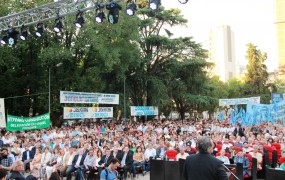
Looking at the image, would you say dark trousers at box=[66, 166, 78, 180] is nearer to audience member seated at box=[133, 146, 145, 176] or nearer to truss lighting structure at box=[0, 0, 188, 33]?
audience member seated at box=[133, 146, 145, 176]

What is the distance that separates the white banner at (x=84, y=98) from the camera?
23.7 metres

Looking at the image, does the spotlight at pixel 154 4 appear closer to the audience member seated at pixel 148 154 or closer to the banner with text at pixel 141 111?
the audience member seated at pixel 148 154

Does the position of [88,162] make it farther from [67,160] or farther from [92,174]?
[67,160]

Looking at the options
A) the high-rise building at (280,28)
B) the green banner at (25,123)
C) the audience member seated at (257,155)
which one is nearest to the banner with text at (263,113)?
the audience member seated at (257,155)

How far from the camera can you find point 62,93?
A: 77.0ft

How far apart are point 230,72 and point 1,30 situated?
167 metres

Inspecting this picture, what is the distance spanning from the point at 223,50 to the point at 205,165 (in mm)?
176263

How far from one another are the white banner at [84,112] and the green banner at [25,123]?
3.47 metres

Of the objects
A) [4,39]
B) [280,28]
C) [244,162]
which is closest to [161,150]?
[244,162]

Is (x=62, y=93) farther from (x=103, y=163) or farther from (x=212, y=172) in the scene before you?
(x=212, y=172)

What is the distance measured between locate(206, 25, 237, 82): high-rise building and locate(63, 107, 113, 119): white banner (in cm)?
14935

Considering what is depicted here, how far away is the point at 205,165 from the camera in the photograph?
4.53 m

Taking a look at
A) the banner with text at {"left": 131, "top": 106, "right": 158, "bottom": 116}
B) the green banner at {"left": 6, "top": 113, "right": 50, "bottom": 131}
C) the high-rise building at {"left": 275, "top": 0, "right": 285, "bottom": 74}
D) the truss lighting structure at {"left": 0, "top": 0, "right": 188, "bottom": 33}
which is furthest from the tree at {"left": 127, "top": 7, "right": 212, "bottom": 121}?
the high-rise building at {"left": 275, "top": 0, "right": 285, "bottom": 74}

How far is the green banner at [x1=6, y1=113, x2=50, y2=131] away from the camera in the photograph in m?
18.6
